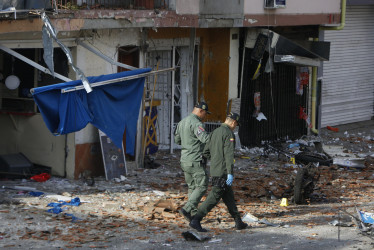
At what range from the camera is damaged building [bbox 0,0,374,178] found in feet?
42.4

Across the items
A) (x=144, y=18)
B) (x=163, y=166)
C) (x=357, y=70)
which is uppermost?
(x=144, y=18)

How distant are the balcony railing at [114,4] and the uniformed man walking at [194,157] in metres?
3.49

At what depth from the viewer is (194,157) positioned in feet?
34.6

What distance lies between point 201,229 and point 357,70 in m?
14.4

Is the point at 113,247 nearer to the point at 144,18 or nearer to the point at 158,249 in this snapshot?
the point at 158,249

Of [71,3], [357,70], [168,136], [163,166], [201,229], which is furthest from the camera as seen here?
[357,70]

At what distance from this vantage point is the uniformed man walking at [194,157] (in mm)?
10422

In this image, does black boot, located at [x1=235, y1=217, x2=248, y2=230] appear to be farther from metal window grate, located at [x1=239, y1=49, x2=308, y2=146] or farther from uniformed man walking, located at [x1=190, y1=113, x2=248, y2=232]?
metal window grate, located at [x1=239, y1=49, x2=308, y2=146]

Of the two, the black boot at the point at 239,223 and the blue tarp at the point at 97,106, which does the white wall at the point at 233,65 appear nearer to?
the blue tarp at the point at 97,106

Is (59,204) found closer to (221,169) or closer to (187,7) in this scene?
(221,169)

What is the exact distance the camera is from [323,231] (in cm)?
1026

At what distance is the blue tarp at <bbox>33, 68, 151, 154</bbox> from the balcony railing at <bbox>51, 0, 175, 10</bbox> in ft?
4.98

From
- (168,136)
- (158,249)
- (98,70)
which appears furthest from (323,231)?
(168,136)

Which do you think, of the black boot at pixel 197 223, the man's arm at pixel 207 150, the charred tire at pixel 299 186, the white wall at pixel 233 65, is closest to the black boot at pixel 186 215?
the black boot at pixel 197 223
